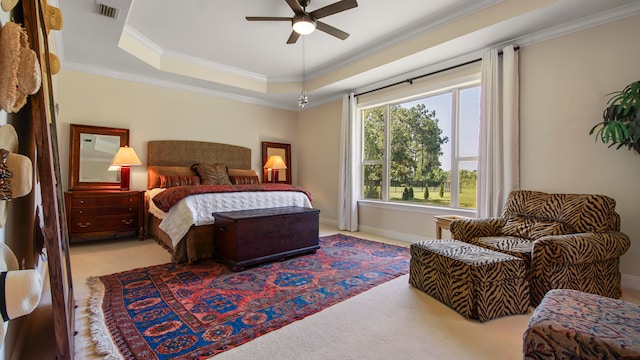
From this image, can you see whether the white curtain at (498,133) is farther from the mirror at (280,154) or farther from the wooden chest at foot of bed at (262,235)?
the mirror at (280,154)

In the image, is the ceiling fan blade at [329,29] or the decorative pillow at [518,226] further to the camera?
the ceiling fan blade at [329,29]

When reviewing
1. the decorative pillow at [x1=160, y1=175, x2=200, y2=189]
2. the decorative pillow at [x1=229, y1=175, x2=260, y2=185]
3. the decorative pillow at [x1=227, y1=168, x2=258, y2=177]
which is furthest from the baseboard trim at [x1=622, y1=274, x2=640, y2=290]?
the decorative pillow at [x1=160, y1=175, x2=200, y2=189]

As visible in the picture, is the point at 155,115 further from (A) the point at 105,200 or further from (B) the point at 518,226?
(B) the point at 518,226

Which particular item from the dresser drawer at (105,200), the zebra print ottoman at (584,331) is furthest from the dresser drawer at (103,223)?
the zebra print ottoman at (584,331)

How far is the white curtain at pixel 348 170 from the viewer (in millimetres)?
5391

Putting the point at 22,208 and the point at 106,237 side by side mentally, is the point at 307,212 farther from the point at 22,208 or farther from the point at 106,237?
the point at 106,237

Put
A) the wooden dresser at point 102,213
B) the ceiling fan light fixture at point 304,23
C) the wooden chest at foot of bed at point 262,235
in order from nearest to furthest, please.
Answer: the ceiling fan light fixture at point 304,23 < the wooden chest at foot of bed at point 262,235 < the wooden dresser at point 102,213

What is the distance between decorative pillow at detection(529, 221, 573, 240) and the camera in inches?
102

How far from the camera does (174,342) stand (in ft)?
5.82

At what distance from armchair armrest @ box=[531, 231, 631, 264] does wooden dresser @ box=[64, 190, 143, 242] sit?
16.1 ft

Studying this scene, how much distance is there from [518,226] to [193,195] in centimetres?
343

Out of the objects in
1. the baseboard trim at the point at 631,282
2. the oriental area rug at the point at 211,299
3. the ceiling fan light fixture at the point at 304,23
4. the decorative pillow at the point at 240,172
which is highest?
the ceiling fan light fixture at the point at 304,23

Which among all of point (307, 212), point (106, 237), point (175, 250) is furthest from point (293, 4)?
point (106, 237)

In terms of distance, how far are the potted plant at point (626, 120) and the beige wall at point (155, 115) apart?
535 centimetres
